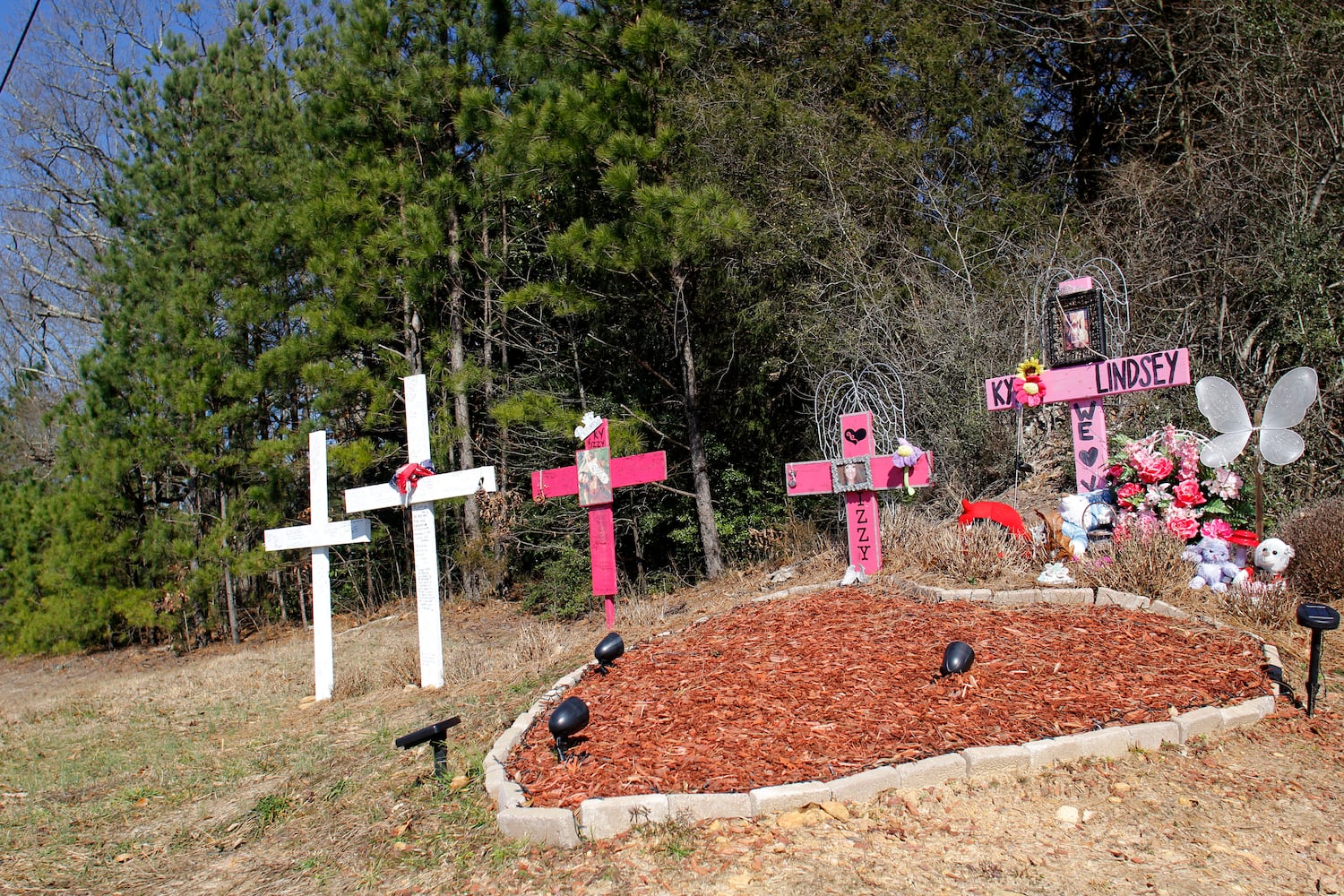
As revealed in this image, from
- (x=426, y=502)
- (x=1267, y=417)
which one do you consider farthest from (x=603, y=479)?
(x=1267, y=417)

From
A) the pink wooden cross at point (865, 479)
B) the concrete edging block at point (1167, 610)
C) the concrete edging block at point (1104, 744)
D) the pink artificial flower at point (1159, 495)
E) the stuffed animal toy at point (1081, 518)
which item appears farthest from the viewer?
the pink wooden cross at point (865, 479)

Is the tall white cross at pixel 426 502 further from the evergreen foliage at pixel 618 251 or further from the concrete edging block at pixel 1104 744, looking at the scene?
the concrete edging block at pixel 1104 744

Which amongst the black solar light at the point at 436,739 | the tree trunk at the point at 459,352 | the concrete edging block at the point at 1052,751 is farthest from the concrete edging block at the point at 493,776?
the tree trunk at the point at 459,352

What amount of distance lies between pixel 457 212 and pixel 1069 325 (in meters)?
9.64

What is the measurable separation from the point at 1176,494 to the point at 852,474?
2.18 metres

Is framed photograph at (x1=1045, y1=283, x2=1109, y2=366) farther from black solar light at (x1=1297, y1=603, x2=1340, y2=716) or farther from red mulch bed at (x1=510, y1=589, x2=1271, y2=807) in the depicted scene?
black solar light at (x1=1297, y1=603, x2=1340, y2=716)

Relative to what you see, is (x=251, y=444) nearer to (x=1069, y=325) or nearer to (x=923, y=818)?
(x=1069, y=325)

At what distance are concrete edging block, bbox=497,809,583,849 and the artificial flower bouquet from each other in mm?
4333

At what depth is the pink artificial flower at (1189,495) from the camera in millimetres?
5961

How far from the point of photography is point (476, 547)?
1287 centimetres

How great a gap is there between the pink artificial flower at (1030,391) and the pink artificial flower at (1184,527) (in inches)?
52.4

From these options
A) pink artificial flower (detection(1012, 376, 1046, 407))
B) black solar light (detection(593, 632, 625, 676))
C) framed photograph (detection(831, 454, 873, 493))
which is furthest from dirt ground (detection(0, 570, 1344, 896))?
pink artificial flower (detection(1012, 376, 1046, 407))

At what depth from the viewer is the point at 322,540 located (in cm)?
745

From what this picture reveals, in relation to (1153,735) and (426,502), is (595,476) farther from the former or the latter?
(1153,735)
